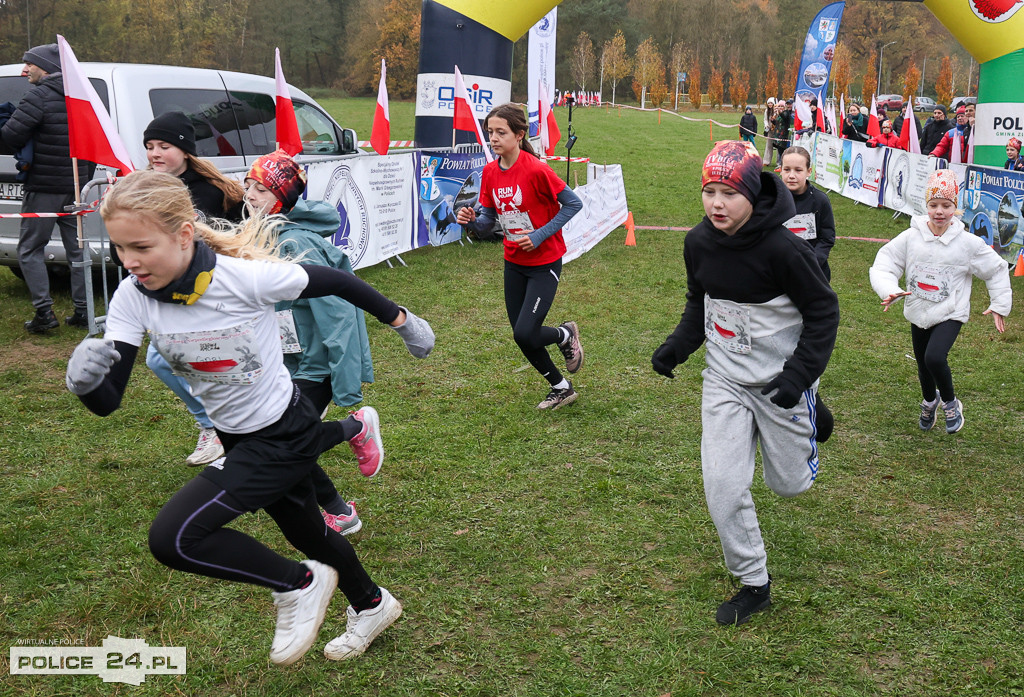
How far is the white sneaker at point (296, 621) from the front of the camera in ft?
9.80

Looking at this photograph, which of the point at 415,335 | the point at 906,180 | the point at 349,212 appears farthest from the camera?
the point at 906,180

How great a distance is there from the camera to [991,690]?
318 centimetres

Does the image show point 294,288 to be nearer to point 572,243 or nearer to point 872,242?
point 572,243

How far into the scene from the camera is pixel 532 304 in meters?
5.98

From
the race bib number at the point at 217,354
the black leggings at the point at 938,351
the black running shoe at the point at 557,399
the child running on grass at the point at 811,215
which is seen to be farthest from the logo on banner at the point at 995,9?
the race bib number at the point at 217,354

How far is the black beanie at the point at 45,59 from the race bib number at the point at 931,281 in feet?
24.5

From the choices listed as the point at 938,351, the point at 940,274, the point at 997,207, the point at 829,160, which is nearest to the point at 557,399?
the point at 938,351

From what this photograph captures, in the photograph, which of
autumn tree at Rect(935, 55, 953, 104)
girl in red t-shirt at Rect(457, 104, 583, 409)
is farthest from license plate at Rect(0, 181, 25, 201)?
autumn tree at Rect(935, 55, 953, 104)

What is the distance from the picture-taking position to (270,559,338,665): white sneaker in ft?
9.80

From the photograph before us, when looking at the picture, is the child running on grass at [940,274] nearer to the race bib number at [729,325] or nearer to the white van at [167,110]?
the race bib number at [729,325]

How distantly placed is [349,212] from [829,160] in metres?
16.2

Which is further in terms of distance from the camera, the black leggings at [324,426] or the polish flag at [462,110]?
the polish flag at [462,110]

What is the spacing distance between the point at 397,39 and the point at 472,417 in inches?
2440

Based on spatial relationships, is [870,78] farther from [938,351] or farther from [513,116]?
[513,116]
